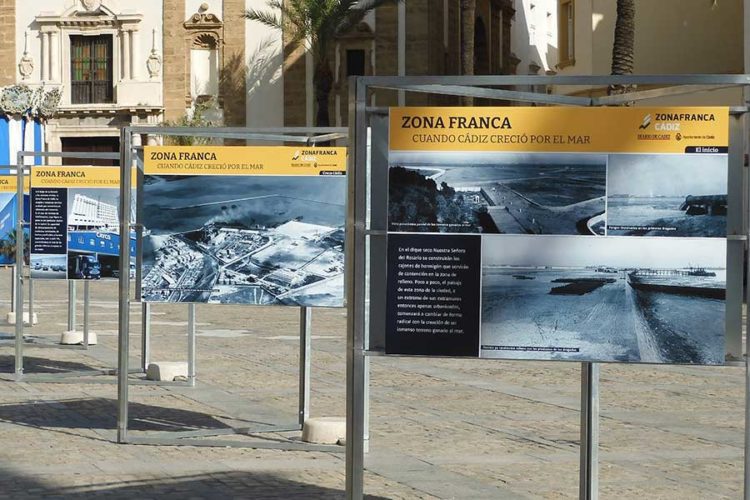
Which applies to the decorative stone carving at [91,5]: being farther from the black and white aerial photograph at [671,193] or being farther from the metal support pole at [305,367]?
the black and white aerial photograph at [671,193]

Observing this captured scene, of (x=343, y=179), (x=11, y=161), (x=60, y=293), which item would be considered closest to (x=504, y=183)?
(x=343, y=179)

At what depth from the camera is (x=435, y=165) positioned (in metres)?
6.64

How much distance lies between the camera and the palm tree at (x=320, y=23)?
164 feet

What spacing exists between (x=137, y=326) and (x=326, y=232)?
489 inches

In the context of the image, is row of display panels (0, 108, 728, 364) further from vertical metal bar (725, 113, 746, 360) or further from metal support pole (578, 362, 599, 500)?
metal support pole (578, 362, 599, 500)

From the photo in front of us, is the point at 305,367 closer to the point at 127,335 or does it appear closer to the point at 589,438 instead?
the point at 127,335

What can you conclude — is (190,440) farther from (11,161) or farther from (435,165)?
(11,161)

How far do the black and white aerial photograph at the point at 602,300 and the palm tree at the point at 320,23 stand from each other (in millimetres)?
43689

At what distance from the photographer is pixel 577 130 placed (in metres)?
6.53

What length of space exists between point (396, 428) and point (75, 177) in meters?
5.26

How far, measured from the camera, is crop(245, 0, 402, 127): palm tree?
164 feet

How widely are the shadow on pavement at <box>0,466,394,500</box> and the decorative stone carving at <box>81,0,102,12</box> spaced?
1996 inches

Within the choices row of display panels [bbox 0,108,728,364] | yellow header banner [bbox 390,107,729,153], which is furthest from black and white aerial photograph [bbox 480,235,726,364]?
yellow header banner [bbox 390,107,729,153]

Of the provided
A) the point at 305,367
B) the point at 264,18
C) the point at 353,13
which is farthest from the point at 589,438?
the point at 264,18
